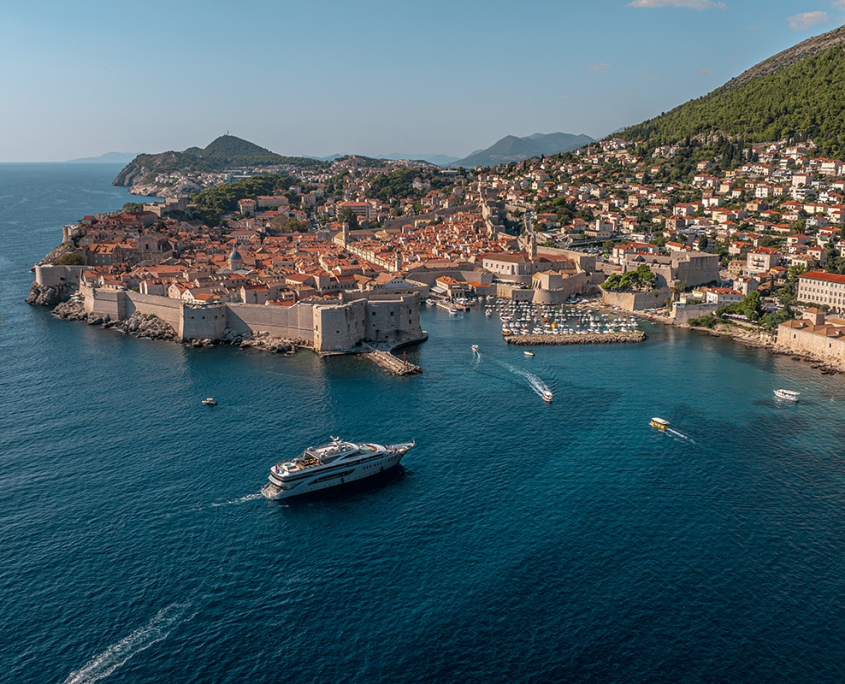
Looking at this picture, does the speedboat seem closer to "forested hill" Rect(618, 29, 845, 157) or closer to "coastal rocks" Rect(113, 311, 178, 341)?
"coastal rocks" Rect(113, 311, 178, 341)

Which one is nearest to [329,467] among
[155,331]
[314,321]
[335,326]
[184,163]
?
[335,326]

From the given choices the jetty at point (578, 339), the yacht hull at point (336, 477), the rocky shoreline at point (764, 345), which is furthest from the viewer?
the jetty at point (578, 339)

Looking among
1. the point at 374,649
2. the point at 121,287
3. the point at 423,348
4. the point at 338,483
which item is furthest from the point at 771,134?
the point at 374,649

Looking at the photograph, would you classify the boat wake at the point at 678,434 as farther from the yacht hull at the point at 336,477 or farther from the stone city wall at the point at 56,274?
the stone city wall at the point at 56,274

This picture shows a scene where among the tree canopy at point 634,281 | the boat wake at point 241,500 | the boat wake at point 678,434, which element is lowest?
the boat wake at point 241,500

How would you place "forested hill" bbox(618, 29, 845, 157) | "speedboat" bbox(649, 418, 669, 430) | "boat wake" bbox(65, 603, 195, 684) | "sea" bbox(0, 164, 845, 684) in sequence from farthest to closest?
"forested hill" bbox(618, 29, 845, 157)
"speedboat" bbox(649, 418, 669, 430)
"sea" bbox(0, 164, 845, 684)
"boat wake" bbox(65, 603, 195, 684)

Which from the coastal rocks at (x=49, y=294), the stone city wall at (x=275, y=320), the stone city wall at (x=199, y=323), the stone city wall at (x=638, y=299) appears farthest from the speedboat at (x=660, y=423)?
the coastal rocks at (x=49, y=294)

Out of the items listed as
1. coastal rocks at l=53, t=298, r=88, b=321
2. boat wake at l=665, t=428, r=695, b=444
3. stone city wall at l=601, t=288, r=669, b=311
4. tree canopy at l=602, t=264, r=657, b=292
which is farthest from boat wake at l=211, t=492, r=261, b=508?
tree canopy at l=602, t=264, r=657, b=292
